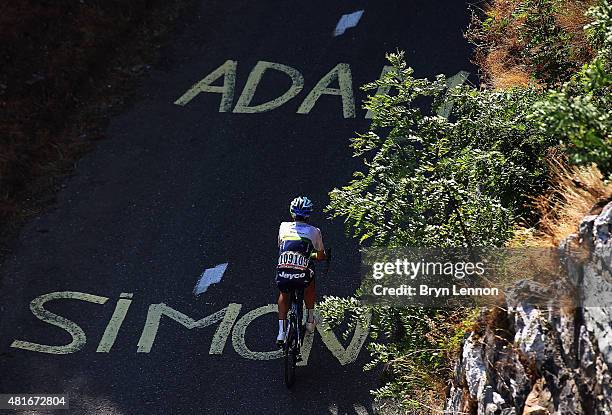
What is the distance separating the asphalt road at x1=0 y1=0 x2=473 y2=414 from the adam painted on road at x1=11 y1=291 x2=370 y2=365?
0.03 metres

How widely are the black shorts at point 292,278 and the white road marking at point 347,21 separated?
25.7 ft

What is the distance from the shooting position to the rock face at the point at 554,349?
6.20 meters

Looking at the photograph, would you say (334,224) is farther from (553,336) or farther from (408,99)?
(553,336)

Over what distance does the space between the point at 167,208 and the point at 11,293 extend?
270 cm

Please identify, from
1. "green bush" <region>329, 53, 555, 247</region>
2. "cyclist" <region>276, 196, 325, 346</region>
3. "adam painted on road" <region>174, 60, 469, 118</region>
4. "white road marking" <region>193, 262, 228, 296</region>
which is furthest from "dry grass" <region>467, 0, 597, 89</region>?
"white road marking" <region>193, 262, 228, 296</region>

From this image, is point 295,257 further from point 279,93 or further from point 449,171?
point 279,93

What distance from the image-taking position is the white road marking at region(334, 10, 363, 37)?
1619cm

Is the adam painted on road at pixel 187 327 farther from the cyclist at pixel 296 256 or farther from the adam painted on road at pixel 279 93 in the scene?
the adam painted on road at pixel 279 93

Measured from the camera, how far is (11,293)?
11523 mm

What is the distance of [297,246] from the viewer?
9539 millimetres

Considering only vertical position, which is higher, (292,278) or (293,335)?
(292,278)

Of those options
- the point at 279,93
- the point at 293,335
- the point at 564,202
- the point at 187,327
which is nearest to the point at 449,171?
the point at 564,202

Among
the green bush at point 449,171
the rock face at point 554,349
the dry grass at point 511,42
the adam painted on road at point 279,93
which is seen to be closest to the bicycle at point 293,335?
the green bush at point 449,171

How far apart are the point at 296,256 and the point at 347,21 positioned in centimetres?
826
